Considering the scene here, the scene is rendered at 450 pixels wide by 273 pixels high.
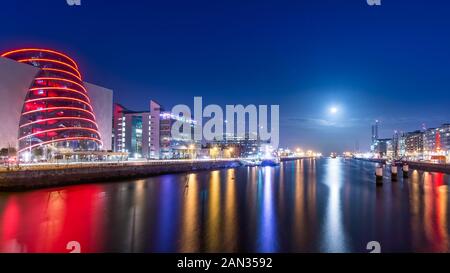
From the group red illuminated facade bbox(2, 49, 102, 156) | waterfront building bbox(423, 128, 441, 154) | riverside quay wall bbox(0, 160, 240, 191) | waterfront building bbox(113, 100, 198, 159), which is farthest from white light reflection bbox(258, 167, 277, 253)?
waterfront building bbox(423, 128, 441, 154)

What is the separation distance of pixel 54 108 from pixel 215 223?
4898 cm

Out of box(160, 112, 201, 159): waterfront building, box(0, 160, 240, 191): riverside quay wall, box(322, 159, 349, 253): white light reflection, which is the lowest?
box(322, 159, 349, 253): white light reflection

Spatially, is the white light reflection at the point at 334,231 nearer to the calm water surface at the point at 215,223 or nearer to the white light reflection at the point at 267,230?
the calm water surface at the point at 215,223

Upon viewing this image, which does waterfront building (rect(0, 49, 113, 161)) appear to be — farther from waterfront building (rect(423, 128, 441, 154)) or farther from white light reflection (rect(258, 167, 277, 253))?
waterfront building (rect(423, 128, 441, 154))

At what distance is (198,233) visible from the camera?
16.5 metres

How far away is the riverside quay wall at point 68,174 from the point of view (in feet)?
94.7

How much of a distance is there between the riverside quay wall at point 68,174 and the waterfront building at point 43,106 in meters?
15.4

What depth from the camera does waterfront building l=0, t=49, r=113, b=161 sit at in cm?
5456

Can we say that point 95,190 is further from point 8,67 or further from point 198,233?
point 8,67

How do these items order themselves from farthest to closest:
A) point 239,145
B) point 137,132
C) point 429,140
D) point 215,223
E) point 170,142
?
point 239,145 < point 429,140 < point 170,142 < point 137,132 < point 215,223

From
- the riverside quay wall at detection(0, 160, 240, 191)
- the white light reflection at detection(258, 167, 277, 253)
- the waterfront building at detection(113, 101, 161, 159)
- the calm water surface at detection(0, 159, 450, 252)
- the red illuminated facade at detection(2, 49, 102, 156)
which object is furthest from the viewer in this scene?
the waterfront building at detection(113, 101, 161, 159)

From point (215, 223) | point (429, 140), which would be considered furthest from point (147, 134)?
point (429, 140)

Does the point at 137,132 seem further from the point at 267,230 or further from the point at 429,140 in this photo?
the point at 429,140

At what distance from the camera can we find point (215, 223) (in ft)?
61.8
